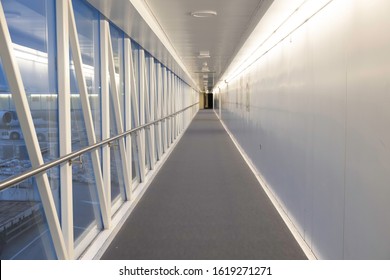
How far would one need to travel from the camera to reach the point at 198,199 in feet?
19.2

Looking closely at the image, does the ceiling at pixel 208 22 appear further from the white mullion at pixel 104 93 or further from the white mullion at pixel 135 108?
the white mullion at pixel 135 108

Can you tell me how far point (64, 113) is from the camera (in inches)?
129

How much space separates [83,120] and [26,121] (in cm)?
175

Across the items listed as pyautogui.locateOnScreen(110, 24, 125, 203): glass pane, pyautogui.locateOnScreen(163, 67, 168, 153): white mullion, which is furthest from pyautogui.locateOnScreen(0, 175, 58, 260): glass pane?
pyautogui.locateOnScreen(163, 67, 168, 153): white mullion

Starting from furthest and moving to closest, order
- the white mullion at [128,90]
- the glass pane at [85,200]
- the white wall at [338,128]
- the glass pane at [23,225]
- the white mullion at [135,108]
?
the white mullion at [135,108] → the white mullion at [128,90] → the glass pane at [85,200] → the glass pane at [23,225] → the white wall at [338,128]

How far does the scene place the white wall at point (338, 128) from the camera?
2256 mm

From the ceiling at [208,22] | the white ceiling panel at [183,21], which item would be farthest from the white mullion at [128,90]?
the ceiling at [208,22]

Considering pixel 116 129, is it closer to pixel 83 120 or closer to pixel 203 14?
pixel 83 120

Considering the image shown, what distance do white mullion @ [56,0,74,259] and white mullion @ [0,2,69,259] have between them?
27cm

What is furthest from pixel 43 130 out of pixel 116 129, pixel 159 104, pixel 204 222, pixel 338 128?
pixel 159 104

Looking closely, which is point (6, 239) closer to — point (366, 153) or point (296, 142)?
point (366, 153)

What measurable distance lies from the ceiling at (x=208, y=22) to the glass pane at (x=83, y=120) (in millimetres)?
734
